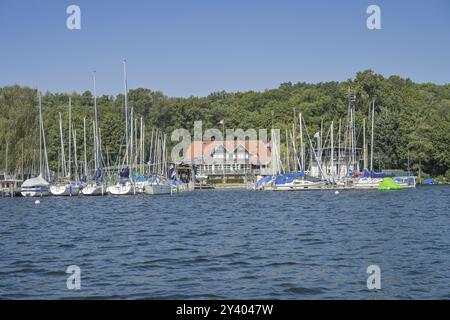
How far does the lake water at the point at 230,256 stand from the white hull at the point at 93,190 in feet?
99.4

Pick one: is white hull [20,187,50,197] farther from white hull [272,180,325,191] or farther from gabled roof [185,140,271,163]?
gabled roof [185,140,271,163]

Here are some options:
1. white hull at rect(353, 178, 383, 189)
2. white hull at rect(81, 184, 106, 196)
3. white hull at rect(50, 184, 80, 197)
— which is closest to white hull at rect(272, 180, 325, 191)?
white hull at rect(353, 178, 383, 189)

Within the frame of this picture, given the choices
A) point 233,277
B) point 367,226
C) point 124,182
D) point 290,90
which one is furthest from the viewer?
point 290,90

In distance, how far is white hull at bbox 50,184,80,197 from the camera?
231 feet

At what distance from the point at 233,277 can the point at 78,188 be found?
Result: 55.5 m

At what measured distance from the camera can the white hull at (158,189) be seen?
2734 inches

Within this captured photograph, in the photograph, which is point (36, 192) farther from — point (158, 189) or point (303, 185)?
point (303, 185)

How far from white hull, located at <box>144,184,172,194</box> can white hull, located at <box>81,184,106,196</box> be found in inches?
190

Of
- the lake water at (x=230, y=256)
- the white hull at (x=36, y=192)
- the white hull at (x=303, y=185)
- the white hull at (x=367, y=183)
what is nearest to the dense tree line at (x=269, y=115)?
the white hull at (x=36, y=192)

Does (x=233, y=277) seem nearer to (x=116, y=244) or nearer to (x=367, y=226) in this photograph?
(x=116, y=244)

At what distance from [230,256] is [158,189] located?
1976 inches

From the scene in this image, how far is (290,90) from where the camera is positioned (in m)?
152
